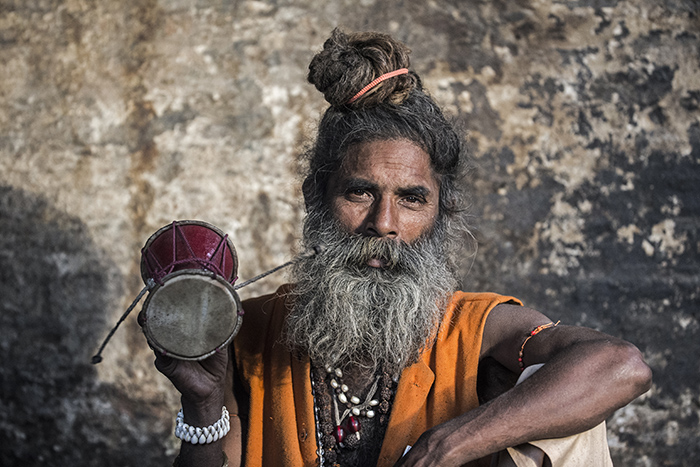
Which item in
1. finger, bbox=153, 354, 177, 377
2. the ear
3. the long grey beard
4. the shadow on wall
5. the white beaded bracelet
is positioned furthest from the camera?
the shadow on wall

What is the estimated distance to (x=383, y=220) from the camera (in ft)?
7.42

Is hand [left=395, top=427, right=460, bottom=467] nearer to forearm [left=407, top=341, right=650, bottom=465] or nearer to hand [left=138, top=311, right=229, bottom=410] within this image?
forearm [left=407, top=341, right=650, bottom=465]

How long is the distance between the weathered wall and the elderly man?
1.45 m

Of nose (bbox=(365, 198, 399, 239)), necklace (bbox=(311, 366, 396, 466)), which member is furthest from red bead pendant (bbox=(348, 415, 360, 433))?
nose (bbox=(365, 198, 399, 239))

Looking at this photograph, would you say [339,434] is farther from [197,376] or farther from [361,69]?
[361,69]

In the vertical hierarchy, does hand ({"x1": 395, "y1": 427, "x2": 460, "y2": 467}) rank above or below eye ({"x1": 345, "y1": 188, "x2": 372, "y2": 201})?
below

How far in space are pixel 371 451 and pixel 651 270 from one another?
2.65 meters

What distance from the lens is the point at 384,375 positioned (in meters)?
2.33

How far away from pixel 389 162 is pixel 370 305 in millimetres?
569

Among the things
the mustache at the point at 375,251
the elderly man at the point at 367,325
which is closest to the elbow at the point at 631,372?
the elderly man at the point at 367,325

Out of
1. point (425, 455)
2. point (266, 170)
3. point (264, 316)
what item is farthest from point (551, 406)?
point (266, 170)

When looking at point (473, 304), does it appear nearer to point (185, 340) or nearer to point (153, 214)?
point (185, 340)

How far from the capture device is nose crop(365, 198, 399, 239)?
2.26m

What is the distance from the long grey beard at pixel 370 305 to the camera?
2281 mm
